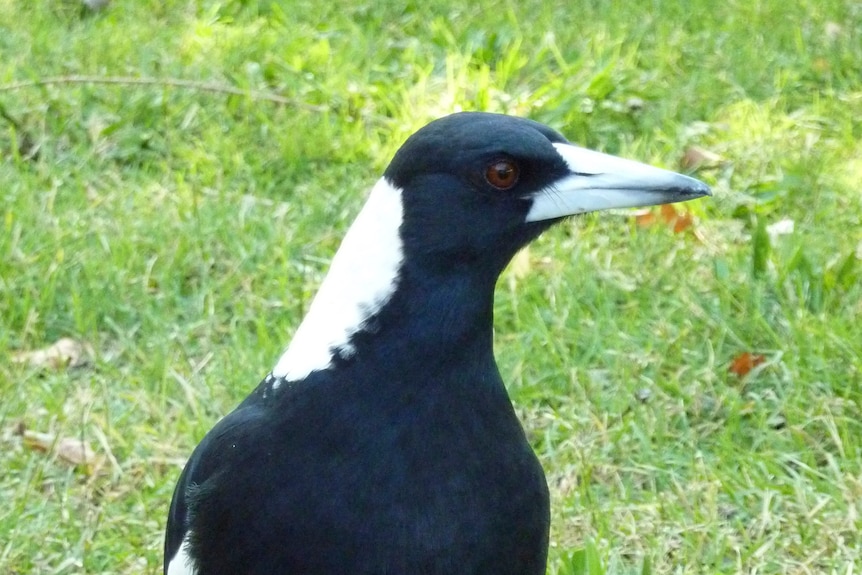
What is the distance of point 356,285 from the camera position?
179cm

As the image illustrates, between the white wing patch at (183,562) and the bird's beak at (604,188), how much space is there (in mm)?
679

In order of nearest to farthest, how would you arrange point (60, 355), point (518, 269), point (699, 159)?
point (60, 355), point (518, 269), point (699, 159)

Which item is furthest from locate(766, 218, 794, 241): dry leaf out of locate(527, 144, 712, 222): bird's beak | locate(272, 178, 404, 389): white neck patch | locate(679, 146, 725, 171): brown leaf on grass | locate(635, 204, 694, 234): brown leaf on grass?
locate(272, 178, 404, 389): white neck patch

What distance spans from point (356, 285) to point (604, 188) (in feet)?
1.19

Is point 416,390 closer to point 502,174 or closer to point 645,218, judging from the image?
point 502,174

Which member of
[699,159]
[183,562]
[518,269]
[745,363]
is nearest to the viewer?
[183,562]

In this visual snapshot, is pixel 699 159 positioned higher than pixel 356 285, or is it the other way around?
pixel 356 285

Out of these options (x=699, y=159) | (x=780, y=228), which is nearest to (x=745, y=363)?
(x=780, y=228)

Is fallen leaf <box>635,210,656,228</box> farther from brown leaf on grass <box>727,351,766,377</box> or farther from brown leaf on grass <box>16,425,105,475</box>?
brown leaf on grass <box>16,425,105,475</box>

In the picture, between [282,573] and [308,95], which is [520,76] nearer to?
[308,95]

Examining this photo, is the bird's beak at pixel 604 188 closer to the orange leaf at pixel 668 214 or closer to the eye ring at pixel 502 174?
the eye ring at pixel 502 174

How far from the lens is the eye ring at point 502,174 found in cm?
182

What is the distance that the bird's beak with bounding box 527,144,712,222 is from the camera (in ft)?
5.96

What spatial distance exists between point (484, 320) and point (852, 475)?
1.17 m
